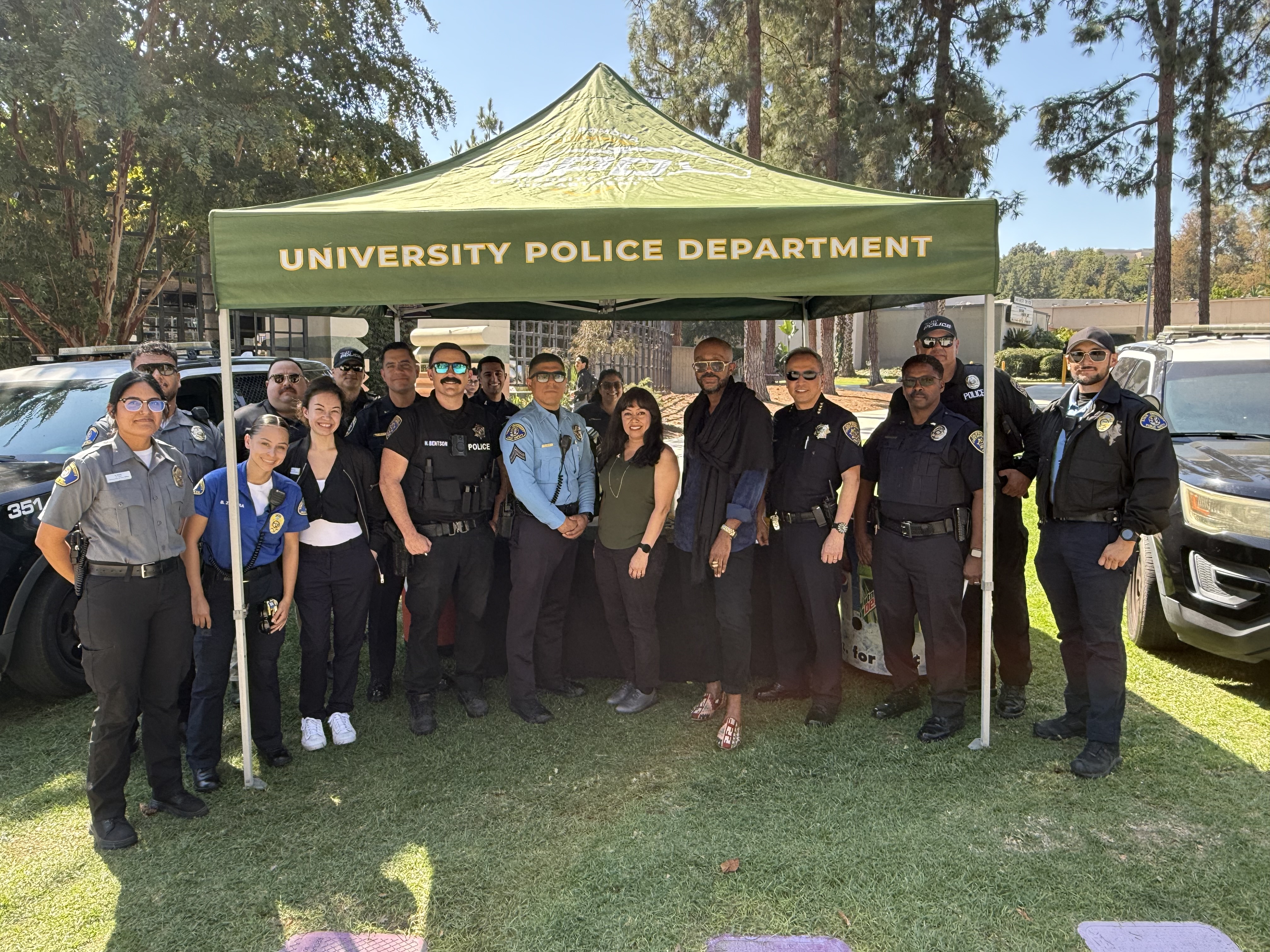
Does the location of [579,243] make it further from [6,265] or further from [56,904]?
[6,265]

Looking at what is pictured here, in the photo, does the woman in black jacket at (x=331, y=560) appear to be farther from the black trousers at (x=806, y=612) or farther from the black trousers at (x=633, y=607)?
the black trousers at (x=806, y=612)

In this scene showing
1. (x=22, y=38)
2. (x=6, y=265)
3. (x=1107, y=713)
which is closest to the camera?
(x=1107, y=713)

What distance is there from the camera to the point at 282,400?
174 inches

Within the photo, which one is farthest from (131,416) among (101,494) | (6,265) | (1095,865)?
(6,265)

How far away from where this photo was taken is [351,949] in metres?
2.67

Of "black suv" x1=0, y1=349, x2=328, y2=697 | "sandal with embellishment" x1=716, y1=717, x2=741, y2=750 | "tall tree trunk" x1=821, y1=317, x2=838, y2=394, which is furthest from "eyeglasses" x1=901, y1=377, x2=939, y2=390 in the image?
"tall tree trunk" x1=821, y1=317, x2=838, y2=394

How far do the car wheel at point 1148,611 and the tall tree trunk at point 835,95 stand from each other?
1646 cm

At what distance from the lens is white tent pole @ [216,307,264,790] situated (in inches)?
138

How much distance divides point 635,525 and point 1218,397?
3839 mm

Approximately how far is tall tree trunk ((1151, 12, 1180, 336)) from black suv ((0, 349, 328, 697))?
1588 centimetres

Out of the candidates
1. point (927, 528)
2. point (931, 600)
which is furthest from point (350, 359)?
point (931, 600)

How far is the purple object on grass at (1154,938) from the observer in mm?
2584

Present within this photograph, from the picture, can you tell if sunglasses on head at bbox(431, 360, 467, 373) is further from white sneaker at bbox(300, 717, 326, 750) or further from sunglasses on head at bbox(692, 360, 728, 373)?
white sneaker at bbox(300, 717, 326, 750)

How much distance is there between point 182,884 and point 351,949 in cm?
80
